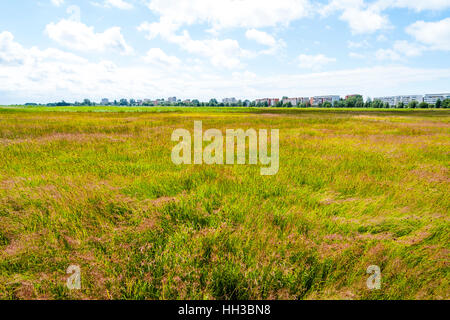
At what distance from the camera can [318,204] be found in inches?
161

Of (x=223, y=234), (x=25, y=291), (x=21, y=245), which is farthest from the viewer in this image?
(x=223, y=234)

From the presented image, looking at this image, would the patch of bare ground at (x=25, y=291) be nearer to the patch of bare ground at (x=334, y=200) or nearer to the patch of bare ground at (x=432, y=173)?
the patch of bare ground at (x=334, y=200)

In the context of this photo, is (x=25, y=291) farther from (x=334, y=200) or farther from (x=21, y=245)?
(x=334, y=200)

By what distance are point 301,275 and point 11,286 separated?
10.4 feet

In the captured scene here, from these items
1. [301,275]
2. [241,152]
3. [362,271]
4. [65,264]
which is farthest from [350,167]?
[65,264]

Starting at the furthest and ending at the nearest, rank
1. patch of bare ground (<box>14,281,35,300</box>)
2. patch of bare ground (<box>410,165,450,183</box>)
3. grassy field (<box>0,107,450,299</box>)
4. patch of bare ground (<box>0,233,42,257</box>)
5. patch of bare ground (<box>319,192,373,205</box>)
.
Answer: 1. patch of bare ground (<box>410,165,450,183</box>)
2. patch of bare ground (<box>319,192,373,205</box>)
3. patch of bare ground (<box>0,233,42,257</box>)
4. grassy field (<box>0,107,450,299</box>)
5. patch of bare ground (<box>14,281,35,300</box>)

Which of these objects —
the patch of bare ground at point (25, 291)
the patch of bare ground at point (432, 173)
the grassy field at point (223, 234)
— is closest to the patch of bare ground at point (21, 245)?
the grassy field at point (223, 234)

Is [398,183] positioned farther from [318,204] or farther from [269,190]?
[269,190]

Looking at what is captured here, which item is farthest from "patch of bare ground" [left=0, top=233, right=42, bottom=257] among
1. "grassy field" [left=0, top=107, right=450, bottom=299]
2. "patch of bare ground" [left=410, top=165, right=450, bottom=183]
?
"patch of bare ground" [left=410, top=165, right=450, bottom=183]

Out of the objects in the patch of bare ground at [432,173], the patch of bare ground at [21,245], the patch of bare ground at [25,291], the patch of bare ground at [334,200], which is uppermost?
the patch of bare ground at [432,173]

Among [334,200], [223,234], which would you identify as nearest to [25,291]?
[223,234]

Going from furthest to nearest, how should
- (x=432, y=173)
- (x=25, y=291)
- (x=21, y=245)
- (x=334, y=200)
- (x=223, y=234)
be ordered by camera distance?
1. (x=432, y=173)
2. (x=334, y=200)
3. (x=223, y=234)
4. (x=21, y=245)
5. (x=25, y=291)

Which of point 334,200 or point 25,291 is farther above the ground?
point 334,200

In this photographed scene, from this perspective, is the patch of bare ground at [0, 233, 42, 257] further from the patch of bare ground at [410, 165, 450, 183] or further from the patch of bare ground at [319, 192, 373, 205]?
the patch of bare ground at [410, 165, 450, 183]
